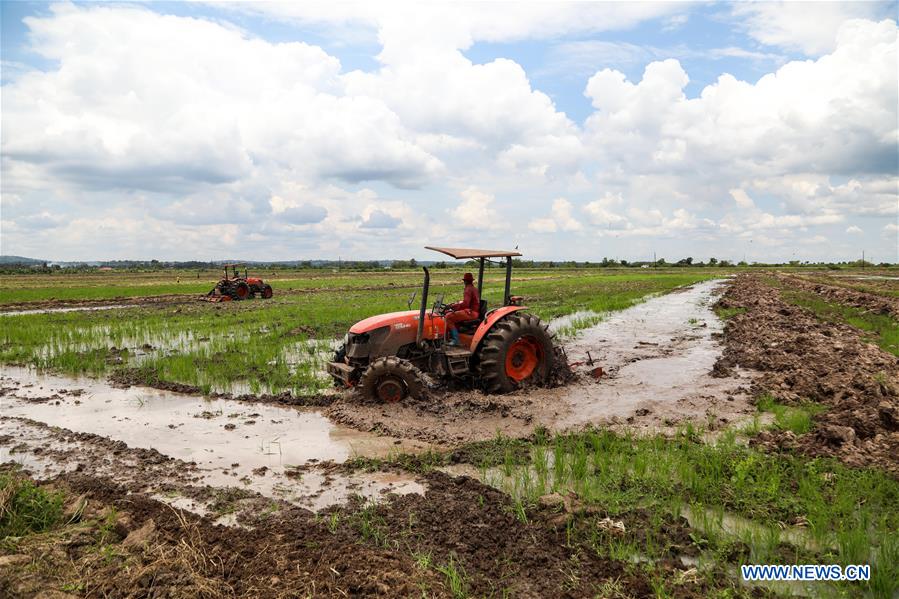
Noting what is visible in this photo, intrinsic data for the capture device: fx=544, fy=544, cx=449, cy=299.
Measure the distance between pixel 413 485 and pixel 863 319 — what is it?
57.3ft

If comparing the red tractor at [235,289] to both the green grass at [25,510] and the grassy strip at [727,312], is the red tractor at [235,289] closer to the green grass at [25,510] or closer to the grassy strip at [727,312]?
the grassy strip at [727,312]

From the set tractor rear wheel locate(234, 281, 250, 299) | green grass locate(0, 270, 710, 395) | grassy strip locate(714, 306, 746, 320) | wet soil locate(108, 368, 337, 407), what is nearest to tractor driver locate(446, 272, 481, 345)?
wet soil locate(108, 368, 337, 407)

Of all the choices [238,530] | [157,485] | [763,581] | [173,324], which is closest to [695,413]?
[763,581]

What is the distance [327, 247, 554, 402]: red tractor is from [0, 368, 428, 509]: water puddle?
90 cm

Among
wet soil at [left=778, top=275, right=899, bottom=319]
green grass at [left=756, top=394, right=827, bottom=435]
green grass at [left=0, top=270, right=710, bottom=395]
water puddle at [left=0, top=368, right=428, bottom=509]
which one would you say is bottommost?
water puddle at [left=0, top=368, right=428, bottom=509]

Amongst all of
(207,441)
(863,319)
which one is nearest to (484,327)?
(207,441)

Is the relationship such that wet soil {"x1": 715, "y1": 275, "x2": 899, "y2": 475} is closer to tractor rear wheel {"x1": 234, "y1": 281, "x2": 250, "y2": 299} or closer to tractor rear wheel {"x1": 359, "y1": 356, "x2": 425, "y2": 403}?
tractor rear wheel {"x1": 359, "y1": 356, "x2": 425, "y2": 403}

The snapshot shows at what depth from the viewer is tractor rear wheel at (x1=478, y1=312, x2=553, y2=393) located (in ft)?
26.7

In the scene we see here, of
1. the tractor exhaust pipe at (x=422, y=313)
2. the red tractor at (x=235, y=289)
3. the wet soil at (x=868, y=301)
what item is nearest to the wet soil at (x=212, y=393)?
the tractor exhaust pipe at (x=422, y=313)

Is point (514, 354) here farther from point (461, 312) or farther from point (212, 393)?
point (212, 393)

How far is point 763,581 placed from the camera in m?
3.55

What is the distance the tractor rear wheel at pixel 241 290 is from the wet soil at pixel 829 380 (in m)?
23.4

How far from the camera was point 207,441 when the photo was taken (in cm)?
676

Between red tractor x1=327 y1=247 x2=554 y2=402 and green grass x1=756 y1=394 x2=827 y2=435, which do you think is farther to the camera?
red tractor x1=327 y1=247 x2=554 y2=402
